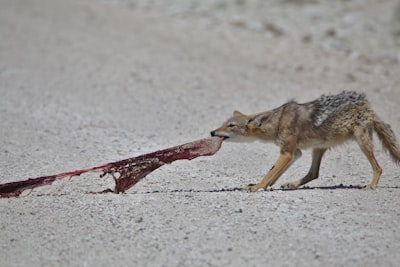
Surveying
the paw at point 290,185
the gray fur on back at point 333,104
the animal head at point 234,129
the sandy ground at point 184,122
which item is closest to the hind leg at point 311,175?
the paw at point 290,185

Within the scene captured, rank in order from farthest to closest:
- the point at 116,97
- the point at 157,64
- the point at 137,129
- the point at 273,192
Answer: the point at 157,64 < the point at 116,97 < the point at 137,129 < the point at 273,192

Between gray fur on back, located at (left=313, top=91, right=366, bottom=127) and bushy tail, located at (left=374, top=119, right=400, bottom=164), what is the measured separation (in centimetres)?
34

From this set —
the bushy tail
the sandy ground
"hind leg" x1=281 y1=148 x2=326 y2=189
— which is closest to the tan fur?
the bushy tail

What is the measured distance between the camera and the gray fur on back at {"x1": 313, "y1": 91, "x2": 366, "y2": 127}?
333 inches

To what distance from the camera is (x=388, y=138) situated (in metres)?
8.62

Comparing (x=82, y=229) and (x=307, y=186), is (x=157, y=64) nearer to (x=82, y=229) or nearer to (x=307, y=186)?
(x=307, y=186)

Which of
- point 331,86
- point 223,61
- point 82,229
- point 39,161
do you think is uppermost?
point 223,61

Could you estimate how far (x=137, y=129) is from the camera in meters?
12.0

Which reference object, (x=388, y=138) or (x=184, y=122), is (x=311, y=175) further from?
(x=184, y=122)

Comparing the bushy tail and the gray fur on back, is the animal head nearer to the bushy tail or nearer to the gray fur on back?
the gray fur on back

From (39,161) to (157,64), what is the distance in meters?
7.35

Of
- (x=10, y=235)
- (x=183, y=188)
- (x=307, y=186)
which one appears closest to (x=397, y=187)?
(x=307, y=186)

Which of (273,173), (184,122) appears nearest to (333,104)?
(273,173)

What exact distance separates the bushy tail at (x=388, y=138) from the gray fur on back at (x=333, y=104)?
344 mm
